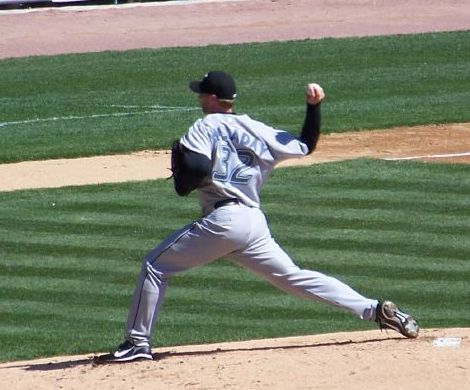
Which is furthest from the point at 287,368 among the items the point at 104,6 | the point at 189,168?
the point at 104,6

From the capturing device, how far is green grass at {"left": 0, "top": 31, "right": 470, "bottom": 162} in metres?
16.8

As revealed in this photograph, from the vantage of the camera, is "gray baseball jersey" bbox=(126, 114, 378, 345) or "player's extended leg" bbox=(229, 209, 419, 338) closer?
"gray baseball jersey" bbox=(126, 114, 378, 345)

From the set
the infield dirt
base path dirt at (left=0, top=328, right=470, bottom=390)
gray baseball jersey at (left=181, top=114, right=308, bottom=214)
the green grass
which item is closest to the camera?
base path dirt at (left=0, top=328, right=470, bottom=390)

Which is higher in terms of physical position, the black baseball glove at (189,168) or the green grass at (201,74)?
the black baseball glove at (189,168)

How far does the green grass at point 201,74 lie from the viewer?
16750mm

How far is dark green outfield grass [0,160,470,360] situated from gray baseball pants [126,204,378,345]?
132 cm

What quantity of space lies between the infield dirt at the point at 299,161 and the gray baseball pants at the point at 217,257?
298 millimetres

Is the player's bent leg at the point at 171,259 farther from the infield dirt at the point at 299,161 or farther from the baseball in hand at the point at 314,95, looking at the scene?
the baseball in hand at the point at 314,95

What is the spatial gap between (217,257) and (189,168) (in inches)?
20.5

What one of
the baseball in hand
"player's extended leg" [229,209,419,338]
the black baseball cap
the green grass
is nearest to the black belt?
"player's extended leg" [229,209,419,338]

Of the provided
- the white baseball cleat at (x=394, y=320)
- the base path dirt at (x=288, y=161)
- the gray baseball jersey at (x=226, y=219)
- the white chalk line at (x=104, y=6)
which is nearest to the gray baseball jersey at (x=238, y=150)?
the gray baseball jersey at (x=226, y=219)

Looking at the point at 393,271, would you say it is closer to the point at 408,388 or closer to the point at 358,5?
the point at 408,388

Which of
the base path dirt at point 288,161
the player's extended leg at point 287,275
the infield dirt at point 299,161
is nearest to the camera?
the infield dirt at point 299,161

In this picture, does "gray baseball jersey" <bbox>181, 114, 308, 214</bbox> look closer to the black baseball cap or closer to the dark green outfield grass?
the black baseball cap
